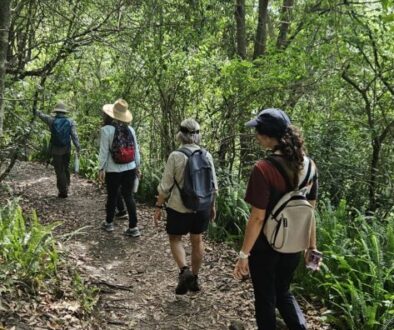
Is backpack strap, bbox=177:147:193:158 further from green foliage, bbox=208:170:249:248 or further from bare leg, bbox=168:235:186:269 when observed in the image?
green foliage, bbox=208:170:249:248

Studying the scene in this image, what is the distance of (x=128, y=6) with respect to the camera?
713cm

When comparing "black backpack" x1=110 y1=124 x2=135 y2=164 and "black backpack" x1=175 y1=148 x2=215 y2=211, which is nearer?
"black backpack" x1=175 y1=148 x2=215 y2=211

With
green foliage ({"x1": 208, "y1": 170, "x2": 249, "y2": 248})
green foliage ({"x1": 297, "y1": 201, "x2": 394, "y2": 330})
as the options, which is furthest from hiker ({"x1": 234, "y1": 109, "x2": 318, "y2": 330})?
green foliage ({"x1": 208, "y1": 170, "x2": 249, "y2": 248})

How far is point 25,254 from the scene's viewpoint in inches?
183

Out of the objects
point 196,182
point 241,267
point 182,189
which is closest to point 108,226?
point 182,189

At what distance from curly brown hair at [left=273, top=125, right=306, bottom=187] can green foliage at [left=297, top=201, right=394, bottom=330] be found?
5.63ft

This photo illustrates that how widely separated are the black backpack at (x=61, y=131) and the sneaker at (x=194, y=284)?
4873 mm

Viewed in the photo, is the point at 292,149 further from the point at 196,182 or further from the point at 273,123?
the point at 196,182

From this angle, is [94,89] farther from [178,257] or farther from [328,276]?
[328,276]

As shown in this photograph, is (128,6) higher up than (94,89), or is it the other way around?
(128,6)

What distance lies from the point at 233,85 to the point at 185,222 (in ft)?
14.1

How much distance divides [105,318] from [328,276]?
2.43 metres

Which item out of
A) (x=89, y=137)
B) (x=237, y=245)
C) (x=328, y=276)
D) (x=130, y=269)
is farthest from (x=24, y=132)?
(x=89, y=137)

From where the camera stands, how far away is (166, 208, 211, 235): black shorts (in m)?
4.88
